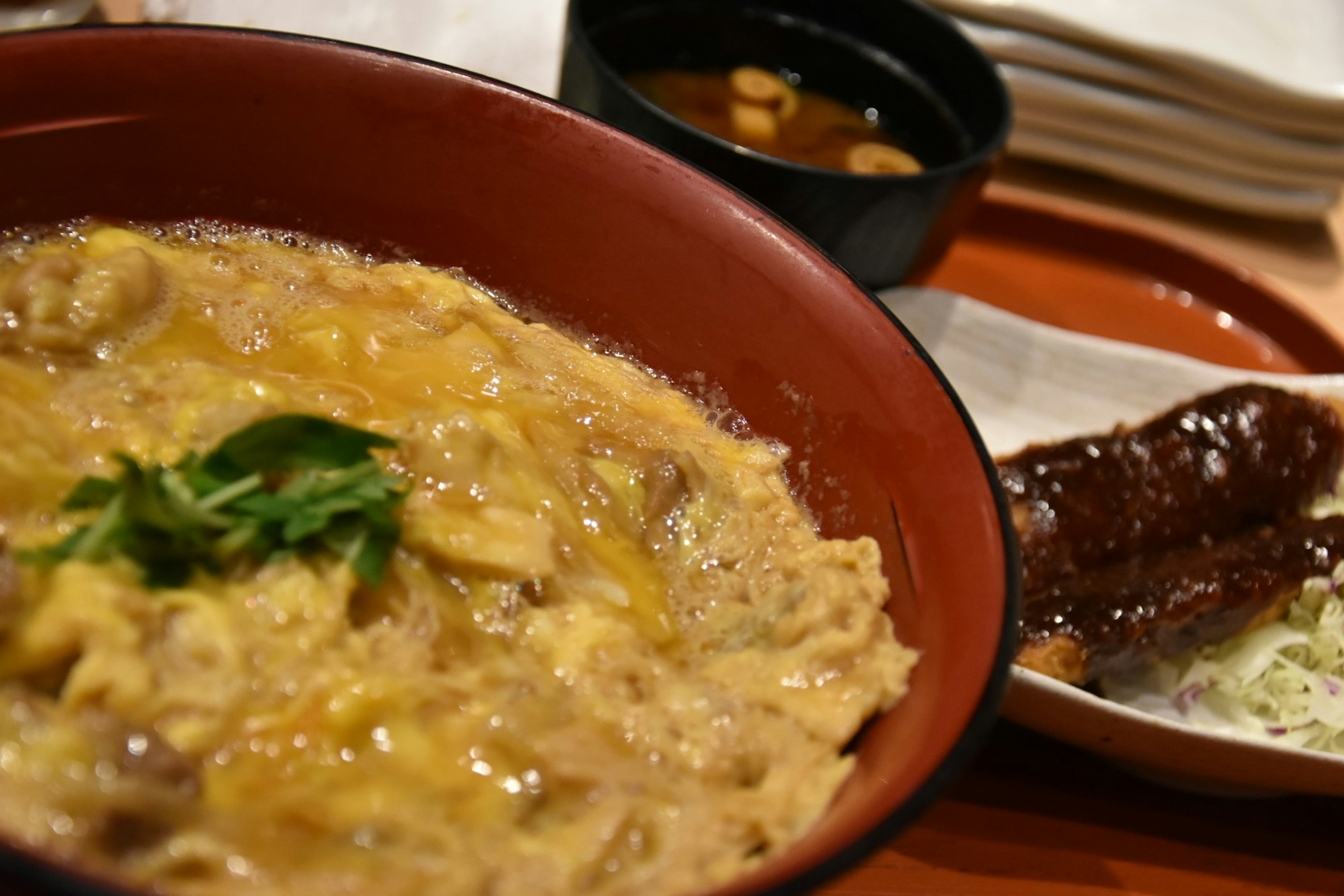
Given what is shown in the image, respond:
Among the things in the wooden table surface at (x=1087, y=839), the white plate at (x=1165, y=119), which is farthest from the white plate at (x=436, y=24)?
the wooden table surface at (x=1087, y=839)

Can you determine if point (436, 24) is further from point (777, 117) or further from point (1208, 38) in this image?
point (1208, 38)

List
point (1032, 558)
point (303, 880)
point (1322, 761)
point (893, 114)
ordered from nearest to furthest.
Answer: point (303, 880), point (1322, 761), point (1032, 558), point (893, 114)

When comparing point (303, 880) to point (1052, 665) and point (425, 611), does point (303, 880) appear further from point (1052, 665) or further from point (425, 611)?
point (1052, 665)

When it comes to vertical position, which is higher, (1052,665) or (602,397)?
(602,397)

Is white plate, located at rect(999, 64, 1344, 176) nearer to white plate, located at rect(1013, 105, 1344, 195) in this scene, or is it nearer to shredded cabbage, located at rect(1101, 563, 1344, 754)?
white plate, located at rect(1013, 105, 1344, 195)

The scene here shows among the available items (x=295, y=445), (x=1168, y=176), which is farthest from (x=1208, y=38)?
(x=295, y=445)

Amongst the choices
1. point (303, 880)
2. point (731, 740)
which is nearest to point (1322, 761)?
point (731, 740)
